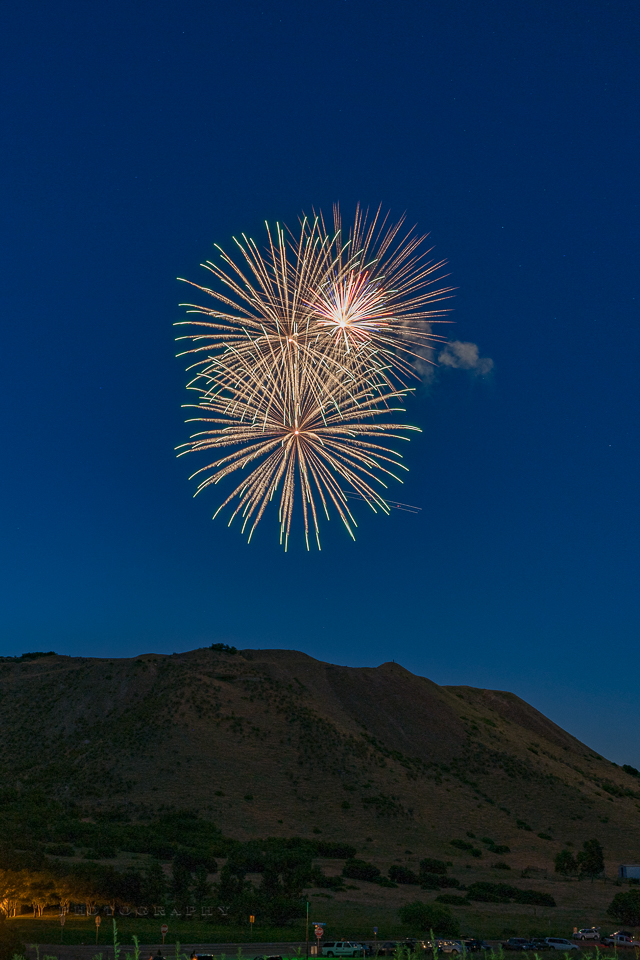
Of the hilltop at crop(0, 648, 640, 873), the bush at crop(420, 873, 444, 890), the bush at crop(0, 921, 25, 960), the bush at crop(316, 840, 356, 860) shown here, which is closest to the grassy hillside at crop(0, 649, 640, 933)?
the hilltop at crop(0, 648, 640, 873)

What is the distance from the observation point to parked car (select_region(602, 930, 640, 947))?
144 ft

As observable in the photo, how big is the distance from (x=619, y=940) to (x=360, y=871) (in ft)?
84.2

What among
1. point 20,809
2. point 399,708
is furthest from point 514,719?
point 20,809

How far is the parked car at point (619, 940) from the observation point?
144 feet

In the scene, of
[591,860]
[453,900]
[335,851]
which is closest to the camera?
[453,900]

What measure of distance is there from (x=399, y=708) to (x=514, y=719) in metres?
39.2

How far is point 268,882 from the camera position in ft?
170

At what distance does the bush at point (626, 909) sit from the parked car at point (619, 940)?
25.0ft

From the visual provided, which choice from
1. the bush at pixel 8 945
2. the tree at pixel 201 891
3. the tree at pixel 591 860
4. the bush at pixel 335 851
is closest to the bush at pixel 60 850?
the tree at pixel 201 891

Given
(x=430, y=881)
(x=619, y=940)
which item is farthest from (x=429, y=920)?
(x=430, y=881)

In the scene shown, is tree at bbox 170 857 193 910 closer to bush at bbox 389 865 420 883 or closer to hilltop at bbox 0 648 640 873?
bush at bbox 389 865 420 883

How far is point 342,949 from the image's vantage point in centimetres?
3847

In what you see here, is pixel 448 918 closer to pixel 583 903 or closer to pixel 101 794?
pixel 583 903

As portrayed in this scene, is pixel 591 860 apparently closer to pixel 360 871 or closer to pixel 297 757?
pixel 360 871
